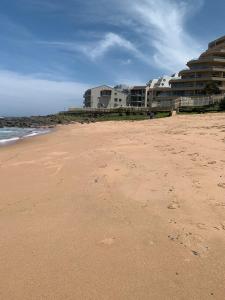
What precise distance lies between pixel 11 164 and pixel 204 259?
29.3 feet

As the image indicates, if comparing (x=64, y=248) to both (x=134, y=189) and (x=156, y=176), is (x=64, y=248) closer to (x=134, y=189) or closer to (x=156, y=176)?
(x=134, y=189)

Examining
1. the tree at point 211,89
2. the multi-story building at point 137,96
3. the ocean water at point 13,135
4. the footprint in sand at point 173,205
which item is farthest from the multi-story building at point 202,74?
the footprint in sand at point 173,205

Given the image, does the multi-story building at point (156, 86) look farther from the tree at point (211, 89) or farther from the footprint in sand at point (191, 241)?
the footprint in sand at point (191, 241)

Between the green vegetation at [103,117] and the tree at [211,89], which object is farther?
the tree at [211,89]

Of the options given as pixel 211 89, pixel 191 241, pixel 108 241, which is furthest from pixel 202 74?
pixel 108 241

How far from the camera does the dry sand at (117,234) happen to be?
387 cm

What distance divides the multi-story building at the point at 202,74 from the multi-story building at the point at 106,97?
25.2m

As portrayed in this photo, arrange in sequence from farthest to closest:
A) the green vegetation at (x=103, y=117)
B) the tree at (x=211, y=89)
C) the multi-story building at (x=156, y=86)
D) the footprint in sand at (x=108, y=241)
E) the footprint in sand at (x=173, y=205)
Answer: the multi-story building at (x=156, y=86) → the tree at (x=211, y=89) → the green vegetation at (x=103, y=117) → the footprint in sand at (x=173, y=205) → the footprint in sand at (x=108, y=241)

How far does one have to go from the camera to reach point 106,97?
9288cm

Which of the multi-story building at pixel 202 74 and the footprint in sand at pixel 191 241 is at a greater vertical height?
the multi-story building at pixel 202 74

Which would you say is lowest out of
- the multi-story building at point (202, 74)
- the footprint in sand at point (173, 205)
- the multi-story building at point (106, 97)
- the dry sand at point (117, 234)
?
the dry sand at point (117, 234)

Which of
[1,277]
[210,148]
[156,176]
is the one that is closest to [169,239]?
[1,277]

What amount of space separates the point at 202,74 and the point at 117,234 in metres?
66.0

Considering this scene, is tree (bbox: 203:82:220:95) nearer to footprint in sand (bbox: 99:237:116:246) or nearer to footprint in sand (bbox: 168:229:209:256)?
footprint in sand (bbox: 168:229:209:256)
